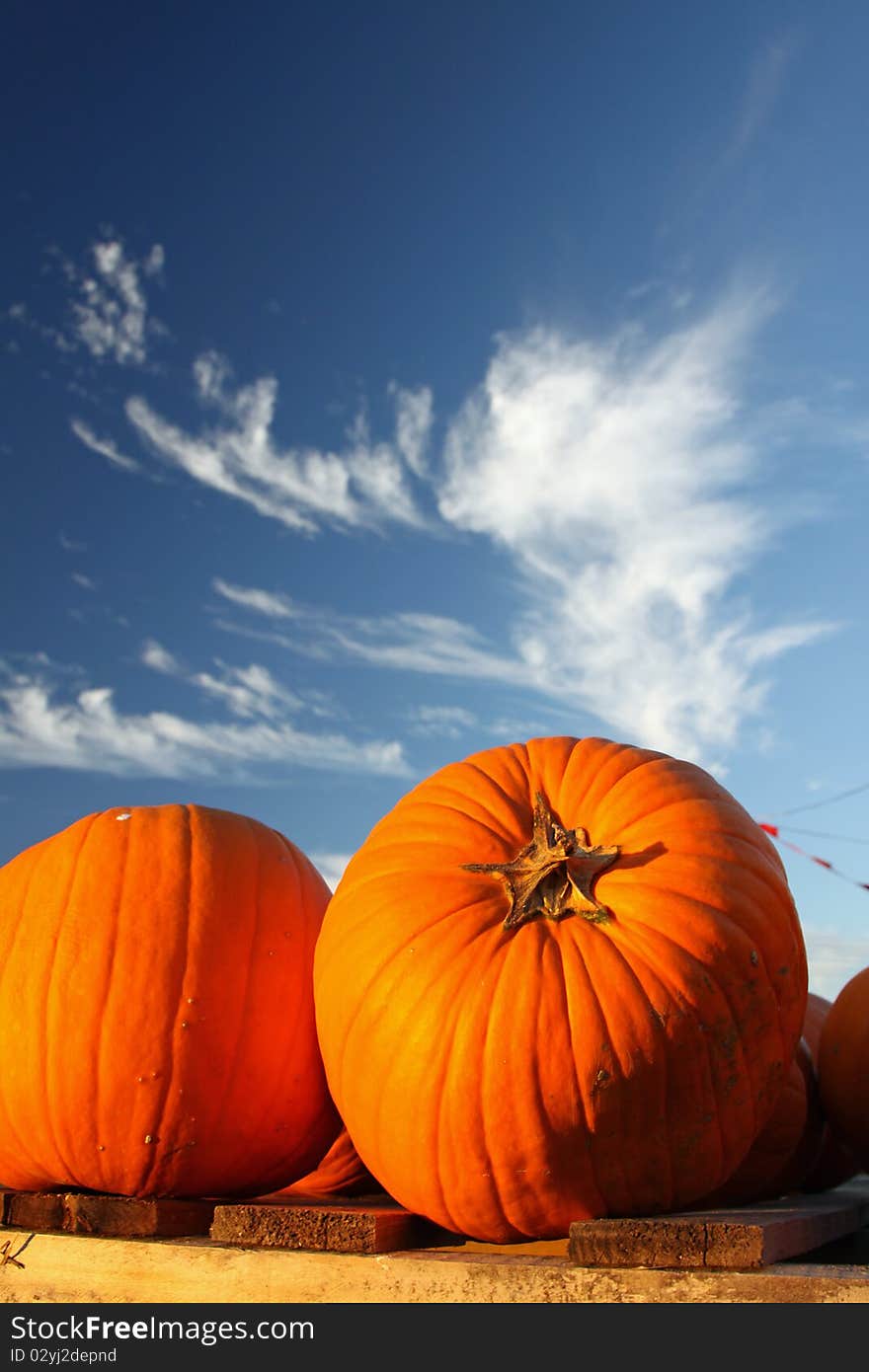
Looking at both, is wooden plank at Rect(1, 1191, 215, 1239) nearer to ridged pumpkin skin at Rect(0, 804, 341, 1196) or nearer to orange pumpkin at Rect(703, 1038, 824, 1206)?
ridged pumpkin skin at Rect(0, 804, 341, 1196)

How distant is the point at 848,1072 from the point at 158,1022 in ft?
6.44

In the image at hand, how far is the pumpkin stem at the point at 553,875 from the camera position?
8.04ft

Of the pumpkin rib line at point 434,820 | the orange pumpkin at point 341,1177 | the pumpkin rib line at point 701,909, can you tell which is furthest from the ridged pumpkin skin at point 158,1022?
the pumpkin rib line at point 701,909

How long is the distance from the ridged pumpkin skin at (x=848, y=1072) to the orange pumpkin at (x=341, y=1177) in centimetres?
137

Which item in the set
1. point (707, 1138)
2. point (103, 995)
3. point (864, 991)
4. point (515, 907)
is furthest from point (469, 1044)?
point (864, 991)

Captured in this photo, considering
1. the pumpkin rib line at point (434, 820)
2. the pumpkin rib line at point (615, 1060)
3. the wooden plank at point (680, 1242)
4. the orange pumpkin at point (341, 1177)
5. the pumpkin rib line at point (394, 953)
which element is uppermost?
the pumpkin rib line at point (434, 820)

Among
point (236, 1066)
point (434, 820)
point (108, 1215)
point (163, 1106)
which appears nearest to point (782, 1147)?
point (434, 820)

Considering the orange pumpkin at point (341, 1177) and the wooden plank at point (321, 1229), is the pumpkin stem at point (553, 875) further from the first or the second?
the orange pumpkin at point (341, 1177)

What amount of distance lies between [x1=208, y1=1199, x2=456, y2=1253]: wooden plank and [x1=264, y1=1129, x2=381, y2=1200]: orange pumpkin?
0.87 meters

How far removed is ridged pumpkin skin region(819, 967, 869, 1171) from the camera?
3.29 metres

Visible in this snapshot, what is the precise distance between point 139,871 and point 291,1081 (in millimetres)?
668

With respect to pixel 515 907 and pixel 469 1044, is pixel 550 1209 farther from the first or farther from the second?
pixel 515 907

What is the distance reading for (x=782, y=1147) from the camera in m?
3.11
